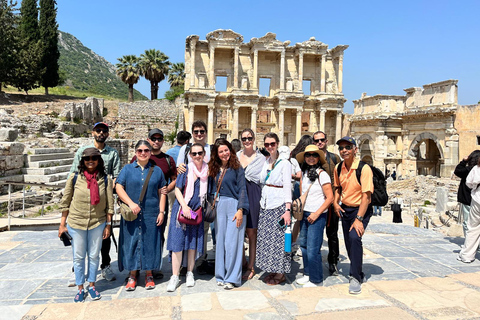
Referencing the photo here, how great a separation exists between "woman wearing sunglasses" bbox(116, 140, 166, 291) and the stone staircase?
770 cm

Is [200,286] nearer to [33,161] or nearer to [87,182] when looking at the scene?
[87,182]

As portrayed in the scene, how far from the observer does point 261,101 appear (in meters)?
28.7

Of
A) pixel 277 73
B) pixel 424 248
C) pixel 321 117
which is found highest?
pixel 277 73

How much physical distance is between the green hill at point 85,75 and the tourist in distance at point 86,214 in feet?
192

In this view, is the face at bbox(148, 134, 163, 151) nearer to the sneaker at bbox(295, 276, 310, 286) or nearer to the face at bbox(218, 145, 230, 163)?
the face at bbox(218, 145, 230, 163)

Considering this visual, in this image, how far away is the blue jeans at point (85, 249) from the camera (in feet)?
11.8

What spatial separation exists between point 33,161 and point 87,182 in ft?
31.2

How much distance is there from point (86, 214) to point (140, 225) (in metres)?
0.64

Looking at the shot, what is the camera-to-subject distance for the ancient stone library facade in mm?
A: 26703

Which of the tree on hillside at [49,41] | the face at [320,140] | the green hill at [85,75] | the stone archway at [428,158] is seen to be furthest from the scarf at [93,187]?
the green hill at [85,75]

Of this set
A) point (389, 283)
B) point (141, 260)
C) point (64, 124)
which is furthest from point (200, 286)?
point (64, 124)

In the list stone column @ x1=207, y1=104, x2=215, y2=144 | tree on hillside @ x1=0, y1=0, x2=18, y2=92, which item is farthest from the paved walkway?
tree on hillside @ x1=0, y1=0, x2=18, y2=92

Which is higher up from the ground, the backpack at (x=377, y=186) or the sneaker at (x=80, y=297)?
the backpack at (x=377, y=186)

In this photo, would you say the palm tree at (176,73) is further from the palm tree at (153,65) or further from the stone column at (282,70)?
the stone column at (282,70)
